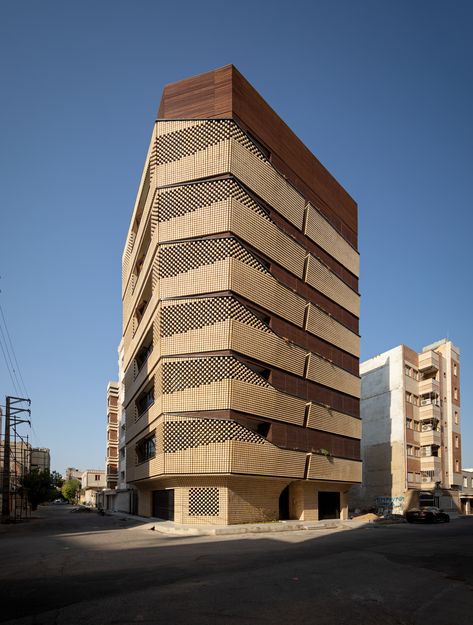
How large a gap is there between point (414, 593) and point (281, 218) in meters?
31.9

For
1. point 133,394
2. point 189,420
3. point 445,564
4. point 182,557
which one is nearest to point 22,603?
point 182,557

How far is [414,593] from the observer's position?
11.2m

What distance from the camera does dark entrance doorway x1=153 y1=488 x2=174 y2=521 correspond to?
37.7 meters

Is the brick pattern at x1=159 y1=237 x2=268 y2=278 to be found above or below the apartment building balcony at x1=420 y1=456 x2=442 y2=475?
above

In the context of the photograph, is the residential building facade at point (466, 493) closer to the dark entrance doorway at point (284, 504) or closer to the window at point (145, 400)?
the dark entrance doorway at point (284, 504)

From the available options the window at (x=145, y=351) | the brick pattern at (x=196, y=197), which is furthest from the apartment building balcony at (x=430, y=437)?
the brick pattern at (x=196, y=197)

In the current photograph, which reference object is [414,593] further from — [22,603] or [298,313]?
[298,313]

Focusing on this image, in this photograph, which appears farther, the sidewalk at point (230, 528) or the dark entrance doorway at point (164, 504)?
the dark entrance doorway at point (164, 504)

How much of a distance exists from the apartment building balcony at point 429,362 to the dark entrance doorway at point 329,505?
1041 inches

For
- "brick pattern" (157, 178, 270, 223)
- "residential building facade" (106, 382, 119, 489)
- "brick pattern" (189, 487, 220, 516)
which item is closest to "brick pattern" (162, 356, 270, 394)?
"brick pattern" (189, 487, 220, 516)

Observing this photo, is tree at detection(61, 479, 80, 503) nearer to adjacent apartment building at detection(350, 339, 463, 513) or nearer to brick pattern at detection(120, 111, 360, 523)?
adjacent apartment building at detection(350, 339, 463, 513)

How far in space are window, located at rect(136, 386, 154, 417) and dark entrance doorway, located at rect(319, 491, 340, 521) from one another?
15.5 m

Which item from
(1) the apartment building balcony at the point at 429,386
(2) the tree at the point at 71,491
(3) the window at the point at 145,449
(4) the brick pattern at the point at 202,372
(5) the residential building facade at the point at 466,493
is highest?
(4) the brick pattern at the point at 202,372

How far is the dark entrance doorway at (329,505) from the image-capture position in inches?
1753
